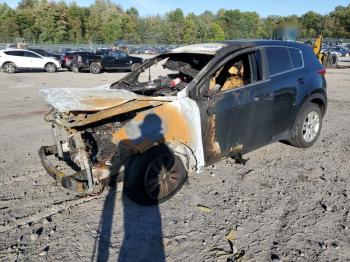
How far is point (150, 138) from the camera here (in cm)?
418

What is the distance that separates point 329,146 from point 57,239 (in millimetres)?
5000

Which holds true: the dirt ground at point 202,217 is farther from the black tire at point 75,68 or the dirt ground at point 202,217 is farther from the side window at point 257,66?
the black tire at point 75,68

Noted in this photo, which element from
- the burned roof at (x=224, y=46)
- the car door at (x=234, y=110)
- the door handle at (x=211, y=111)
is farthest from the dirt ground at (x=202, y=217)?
the burned roof at (x=224, y=46)

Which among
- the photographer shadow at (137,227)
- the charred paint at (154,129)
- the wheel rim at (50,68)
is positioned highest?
the wheel rim at (50,68)

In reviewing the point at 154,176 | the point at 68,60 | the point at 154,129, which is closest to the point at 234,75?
the point at 154,129

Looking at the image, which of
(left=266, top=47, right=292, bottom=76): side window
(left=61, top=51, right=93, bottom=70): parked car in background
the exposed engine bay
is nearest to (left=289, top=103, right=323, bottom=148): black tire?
(left=266, top=47, right=292, bottom=76): side window

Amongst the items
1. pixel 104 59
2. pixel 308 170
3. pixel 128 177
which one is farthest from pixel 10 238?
pixel 104 59

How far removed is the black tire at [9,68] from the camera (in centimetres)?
2367

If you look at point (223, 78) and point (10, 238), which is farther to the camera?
point (223, 78)

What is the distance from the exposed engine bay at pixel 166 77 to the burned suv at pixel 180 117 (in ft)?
0.06

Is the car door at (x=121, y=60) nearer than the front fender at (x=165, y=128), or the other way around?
the front fender at (x=165, y=128)

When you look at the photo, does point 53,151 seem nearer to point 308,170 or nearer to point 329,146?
point 308,170

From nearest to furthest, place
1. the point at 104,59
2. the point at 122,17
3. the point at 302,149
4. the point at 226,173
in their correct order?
the point at 226,173
the point at 302,149
the point at 104,59
the point at 122,17

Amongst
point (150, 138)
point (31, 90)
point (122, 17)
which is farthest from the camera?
point (122, 17)
